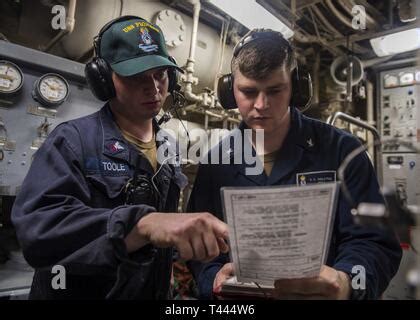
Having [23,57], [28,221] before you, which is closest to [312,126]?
[28,221]

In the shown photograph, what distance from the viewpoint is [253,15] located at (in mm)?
1015

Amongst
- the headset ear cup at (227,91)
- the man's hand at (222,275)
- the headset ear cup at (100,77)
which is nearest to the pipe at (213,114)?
the headset ear cup at (227,91)

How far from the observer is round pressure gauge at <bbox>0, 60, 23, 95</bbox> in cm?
111

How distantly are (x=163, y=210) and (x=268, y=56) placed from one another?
0.50 metres

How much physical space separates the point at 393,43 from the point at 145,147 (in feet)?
3.14

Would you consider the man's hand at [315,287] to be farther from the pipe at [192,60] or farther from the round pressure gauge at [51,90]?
the round pressure gauge at [51,90]

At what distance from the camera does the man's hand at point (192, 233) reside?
51 centimetres

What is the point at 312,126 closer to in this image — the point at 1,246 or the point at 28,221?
the point at 28,221

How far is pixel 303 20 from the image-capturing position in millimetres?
1159

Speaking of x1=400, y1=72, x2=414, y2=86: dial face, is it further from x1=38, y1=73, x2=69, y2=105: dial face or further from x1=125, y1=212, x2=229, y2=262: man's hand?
x1=38, y1=73, x2=69, y2=105: dial face

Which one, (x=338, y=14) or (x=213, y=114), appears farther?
(x=213, y=114)

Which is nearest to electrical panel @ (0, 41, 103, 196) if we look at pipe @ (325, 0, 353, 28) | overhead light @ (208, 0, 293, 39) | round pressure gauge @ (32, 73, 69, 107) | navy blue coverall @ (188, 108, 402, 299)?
round pressure gauge @ (32, 73, 69, 107)

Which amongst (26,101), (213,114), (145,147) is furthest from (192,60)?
(26,101)

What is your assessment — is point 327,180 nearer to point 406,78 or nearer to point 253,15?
point 253,15
